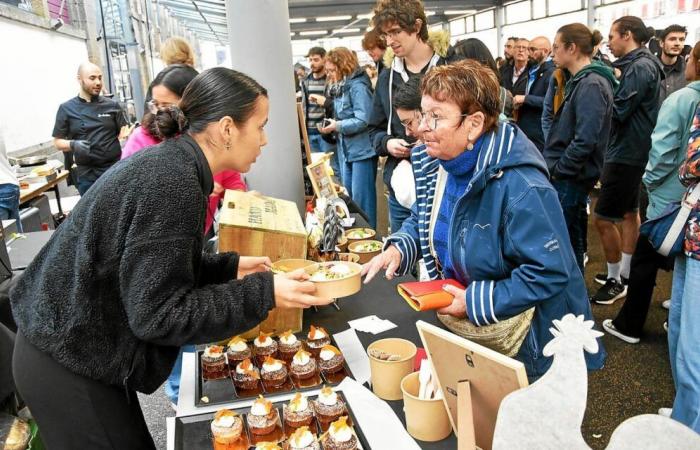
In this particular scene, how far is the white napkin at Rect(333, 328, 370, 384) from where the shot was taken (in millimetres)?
1564

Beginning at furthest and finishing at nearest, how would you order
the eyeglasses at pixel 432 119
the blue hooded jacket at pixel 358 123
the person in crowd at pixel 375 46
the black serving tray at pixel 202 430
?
the blue hooded jacket at pixel 358 123 → the person in crowd at pixel 375 46 → the eyeglasses at pixel 432 119 → the black serving tray at pixel 202 430

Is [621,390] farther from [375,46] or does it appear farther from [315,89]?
[315,89]

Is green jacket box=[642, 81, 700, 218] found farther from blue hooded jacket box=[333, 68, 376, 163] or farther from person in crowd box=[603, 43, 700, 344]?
blue hooded jacket box=[333, 68, 376, 163]

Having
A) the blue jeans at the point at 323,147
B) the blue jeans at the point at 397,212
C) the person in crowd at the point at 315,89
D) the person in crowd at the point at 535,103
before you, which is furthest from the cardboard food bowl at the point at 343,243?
the blue jeans at the point at 323,147

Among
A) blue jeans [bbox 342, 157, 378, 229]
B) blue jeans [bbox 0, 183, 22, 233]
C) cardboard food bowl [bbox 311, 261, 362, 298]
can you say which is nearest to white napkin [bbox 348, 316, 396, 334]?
cardboard food bowl [bbox 311, 261, 362, 298]

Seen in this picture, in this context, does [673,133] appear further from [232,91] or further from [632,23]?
[232,91]

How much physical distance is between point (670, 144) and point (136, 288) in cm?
265

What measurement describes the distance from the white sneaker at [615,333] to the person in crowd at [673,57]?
2360mm

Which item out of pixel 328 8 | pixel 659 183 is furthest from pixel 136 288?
pixel 328 8

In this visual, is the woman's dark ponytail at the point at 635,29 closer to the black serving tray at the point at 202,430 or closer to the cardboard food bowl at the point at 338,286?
the cardboard food bowl at the point at 338,286

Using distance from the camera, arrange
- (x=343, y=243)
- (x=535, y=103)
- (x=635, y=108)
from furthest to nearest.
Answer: (x=535, y=103) → (x=635, y=108) → (x=343, y=243)

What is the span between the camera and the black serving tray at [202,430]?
130 centimetres

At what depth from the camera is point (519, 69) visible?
565 cm

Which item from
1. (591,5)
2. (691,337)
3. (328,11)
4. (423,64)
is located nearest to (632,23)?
(423,64)
